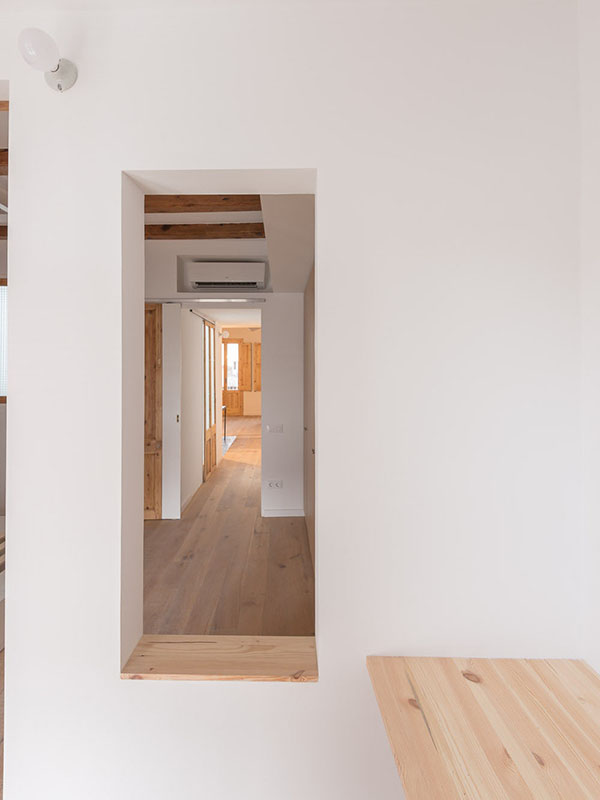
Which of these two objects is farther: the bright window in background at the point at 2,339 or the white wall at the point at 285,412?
the white wall at the point at 285,412

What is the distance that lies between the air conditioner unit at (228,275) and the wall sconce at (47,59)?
3201 millimetres

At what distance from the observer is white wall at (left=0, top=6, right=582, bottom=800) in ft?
4.07

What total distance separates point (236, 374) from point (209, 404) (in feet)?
21.2

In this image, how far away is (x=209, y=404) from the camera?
21.1ft

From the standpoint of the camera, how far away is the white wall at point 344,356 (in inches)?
48.8

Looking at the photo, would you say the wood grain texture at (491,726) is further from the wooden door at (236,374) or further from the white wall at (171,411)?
the wooden door at (236,374)

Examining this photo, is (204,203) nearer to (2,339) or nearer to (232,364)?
(2,339)

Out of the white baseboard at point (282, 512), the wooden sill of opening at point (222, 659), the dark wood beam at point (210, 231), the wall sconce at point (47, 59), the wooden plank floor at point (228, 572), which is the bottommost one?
the wooden plank floor at point (228, 572)

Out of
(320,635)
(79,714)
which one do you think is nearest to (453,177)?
(320,635)

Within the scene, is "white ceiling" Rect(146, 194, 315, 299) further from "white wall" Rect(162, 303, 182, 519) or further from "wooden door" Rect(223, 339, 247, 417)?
"wooden door" Rect(223, 339, 247, 417)

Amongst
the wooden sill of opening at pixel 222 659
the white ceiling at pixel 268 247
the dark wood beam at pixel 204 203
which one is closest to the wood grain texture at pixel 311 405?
the white ceiling at pixel 268 247

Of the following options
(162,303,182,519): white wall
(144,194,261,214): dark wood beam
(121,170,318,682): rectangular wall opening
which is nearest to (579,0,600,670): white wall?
(121,170,318,682): rectangular wall opening

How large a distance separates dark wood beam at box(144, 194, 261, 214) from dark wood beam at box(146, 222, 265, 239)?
714mm

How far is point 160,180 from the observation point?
1330 millimetres
